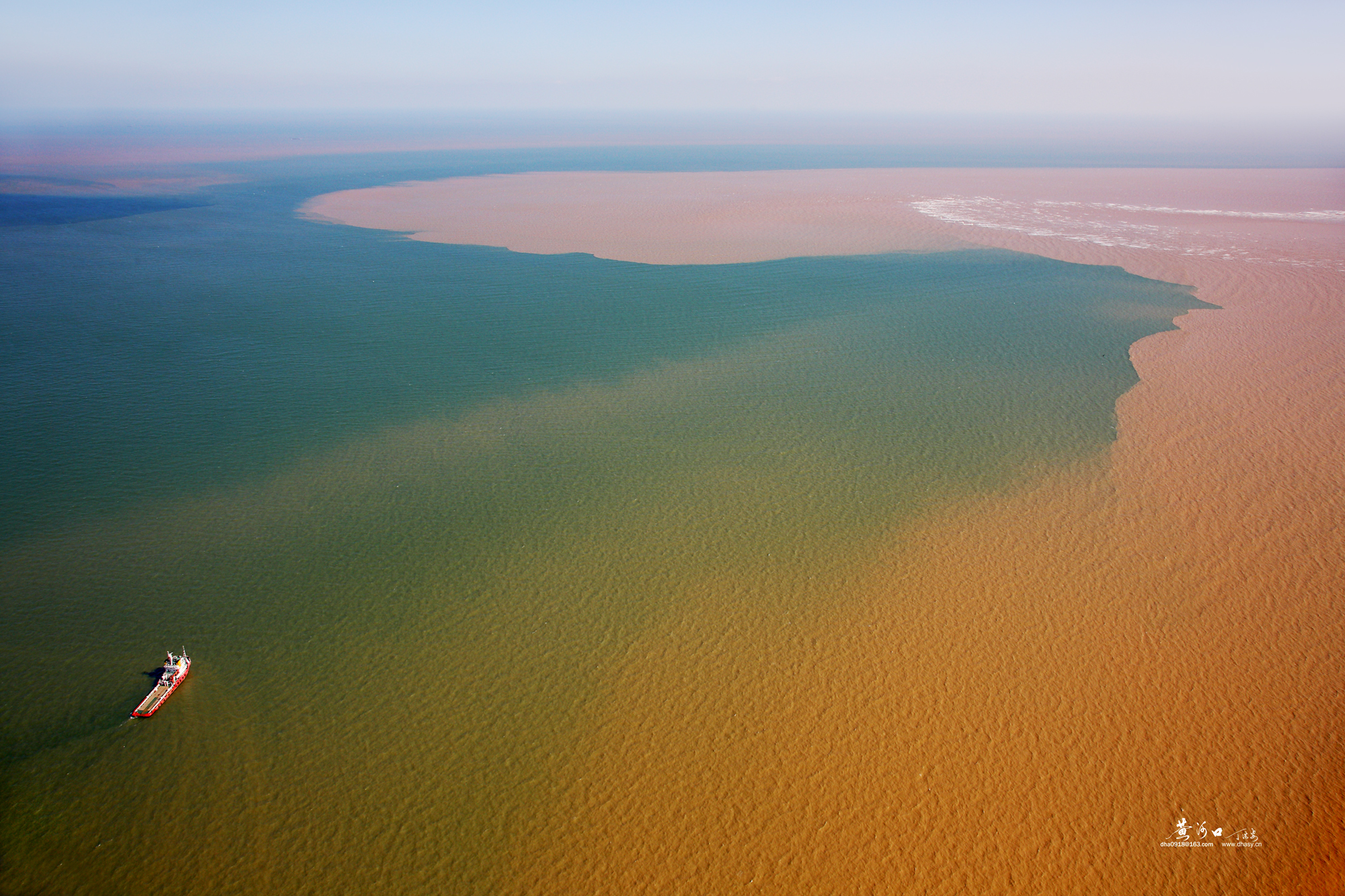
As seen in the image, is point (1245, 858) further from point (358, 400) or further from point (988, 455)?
point (358, 400)

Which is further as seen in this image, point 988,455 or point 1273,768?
point 988,455

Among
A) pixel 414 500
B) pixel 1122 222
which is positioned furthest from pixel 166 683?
pixel 1122 222

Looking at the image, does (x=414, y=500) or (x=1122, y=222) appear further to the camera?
(x=1122, y=222)

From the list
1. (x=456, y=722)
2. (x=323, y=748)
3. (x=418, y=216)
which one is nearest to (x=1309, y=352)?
(x=456, y=722)

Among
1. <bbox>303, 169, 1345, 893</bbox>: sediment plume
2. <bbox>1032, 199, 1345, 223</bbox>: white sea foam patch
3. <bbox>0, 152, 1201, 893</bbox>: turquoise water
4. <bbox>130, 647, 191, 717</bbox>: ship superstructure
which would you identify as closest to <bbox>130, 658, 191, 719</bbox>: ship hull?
<bbox>130, 647, 191, 717</bbox>: ship superstructure

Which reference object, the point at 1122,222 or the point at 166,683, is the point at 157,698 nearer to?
the point at 166,683

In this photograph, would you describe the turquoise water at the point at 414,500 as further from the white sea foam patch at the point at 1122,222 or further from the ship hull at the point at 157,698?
the white sea foam patch at the point at 1122,222

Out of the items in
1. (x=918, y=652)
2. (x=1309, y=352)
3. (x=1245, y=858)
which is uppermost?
(x=1309, y=352)
